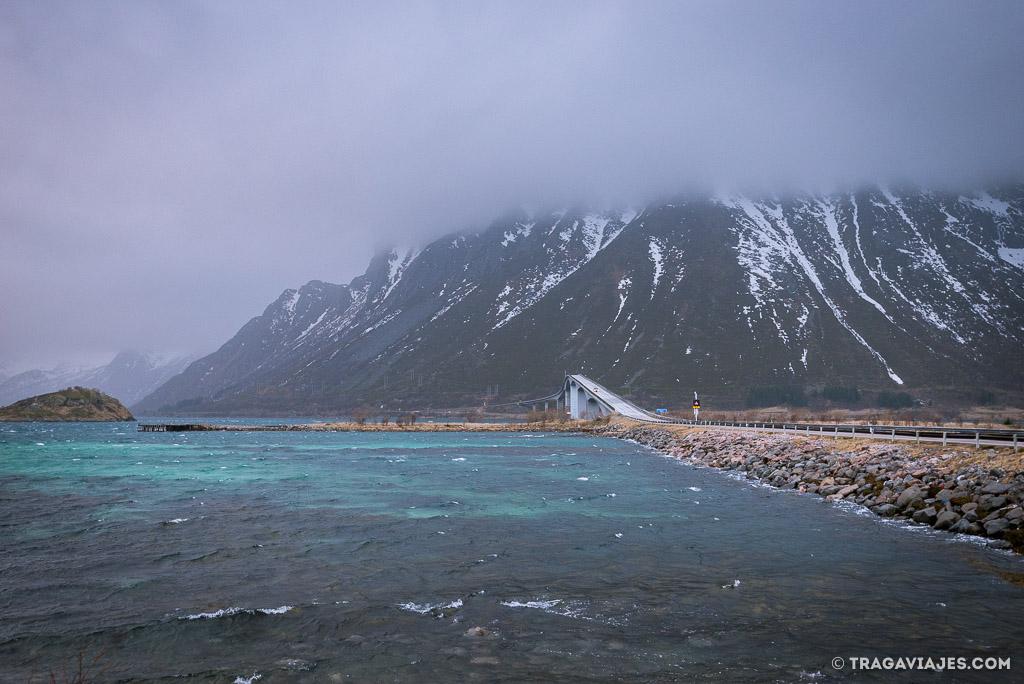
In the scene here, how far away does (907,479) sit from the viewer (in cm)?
2436

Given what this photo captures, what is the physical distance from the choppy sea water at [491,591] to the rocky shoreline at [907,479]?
1386 millimetres

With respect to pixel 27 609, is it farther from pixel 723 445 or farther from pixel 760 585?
pixel 723 445

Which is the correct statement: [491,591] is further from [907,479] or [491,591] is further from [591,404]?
[591,404]

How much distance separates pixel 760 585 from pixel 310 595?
9.63m

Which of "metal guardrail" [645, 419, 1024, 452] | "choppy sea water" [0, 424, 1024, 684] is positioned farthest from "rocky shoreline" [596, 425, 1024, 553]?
"metal guardrail" [645, 419, 1024, 452]

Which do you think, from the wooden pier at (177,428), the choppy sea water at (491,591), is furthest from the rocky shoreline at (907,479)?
the wooden pier at (177,428)

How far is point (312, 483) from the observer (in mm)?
34688

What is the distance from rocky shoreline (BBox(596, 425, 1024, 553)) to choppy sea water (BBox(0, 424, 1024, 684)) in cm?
139

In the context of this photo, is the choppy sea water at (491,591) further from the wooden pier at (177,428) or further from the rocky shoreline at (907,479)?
the wooden pier at (177,428)

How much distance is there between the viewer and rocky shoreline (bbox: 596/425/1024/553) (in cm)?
1867

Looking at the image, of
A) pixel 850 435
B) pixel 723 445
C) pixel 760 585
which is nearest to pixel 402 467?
pixel 723 445

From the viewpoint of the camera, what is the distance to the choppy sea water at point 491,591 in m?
9.28

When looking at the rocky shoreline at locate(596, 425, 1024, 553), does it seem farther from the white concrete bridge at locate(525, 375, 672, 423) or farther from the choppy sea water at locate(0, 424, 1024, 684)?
the white concrete bridge at locate(525, 375, 672, 423)

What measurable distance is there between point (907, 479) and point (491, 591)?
19.8 meters
